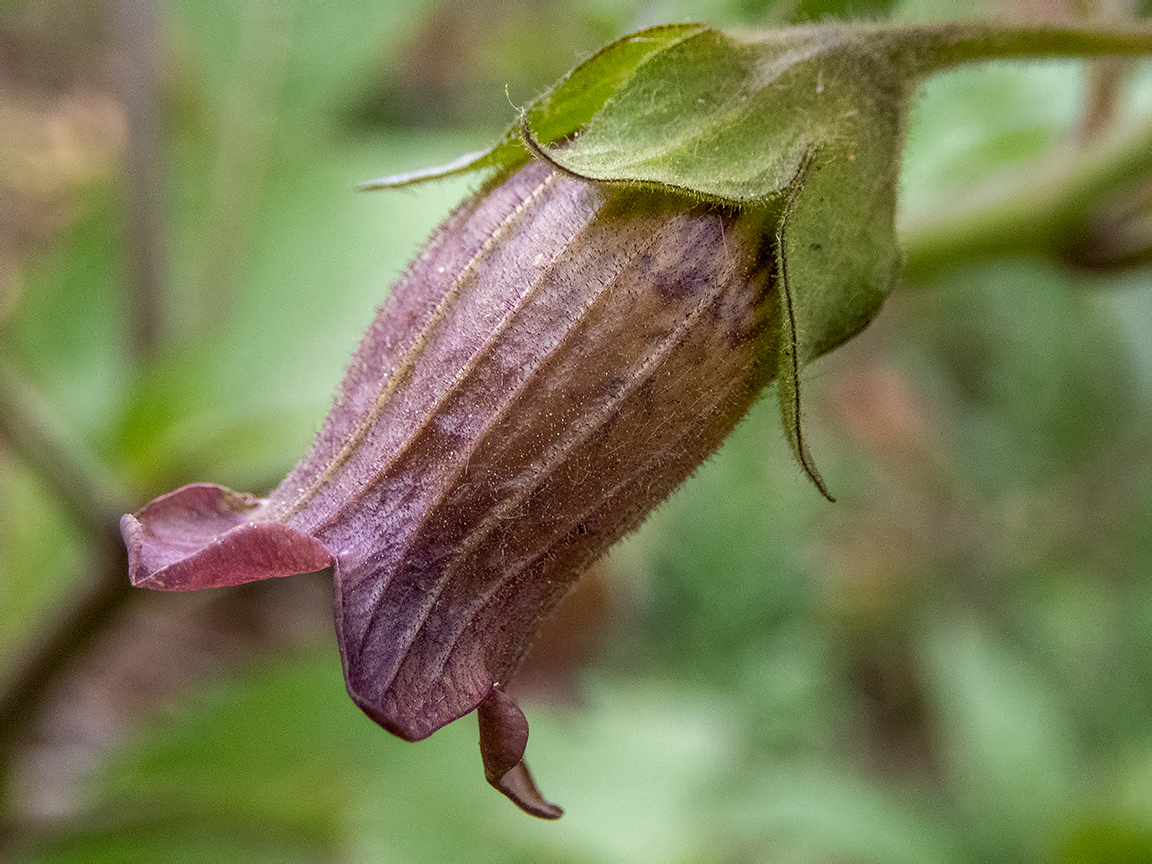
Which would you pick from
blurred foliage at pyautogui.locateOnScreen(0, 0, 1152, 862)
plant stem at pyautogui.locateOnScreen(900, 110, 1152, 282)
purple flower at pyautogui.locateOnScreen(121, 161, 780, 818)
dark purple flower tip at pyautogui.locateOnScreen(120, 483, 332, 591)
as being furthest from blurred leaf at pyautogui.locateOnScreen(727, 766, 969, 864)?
dark purple flower tip at pyautogui.locateOnScreen(120, 483, 332, 591)

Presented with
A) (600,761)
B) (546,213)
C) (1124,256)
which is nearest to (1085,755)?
(600,761)

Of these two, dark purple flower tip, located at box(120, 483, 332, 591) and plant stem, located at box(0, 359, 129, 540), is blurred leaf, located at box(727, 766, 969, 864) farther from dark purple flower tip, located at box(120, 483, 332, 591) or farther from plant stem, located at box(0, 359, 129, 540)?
dark purple flower tip, located at box(120, 483, 332, 591)

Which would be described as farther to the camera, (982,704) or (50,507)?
(982,704)

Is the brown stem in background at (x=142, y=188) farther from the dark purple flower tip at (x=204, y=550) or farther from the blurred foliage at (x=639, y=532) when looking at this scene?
the dark purple flower tip at (x=204, y=550)

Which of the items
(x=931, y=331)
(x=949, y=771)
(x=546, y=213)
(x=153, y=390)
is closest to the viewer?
(x=546, y=213)

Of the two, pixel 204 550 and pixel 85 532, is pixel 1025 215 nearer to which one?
pixel 204 550

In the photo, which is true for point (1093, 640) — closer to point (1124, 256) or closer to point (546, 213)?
point (1124, 256)

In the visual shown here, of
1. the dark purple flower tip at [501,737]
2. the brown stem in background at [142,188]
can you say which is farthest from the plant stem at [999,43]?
the brown stem in background at [142,188]
